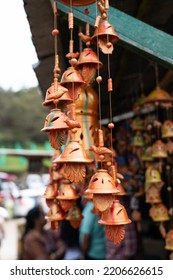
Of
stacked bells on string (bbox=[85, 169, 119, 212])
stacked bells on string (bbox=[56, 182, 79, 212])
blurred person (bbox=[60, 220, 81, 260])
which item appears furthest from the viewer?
blurred person (bbox=[60, 220, 81, 260])

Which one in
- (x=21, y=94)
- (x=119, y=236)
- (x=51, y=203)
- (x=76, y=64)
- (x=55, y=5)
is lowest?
(x=119, y=236)

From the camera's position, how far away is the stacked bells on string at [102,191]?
1.21 m

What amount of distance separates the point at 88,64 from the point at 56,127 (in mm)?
363

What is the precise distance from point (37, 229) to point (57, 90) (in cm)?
252

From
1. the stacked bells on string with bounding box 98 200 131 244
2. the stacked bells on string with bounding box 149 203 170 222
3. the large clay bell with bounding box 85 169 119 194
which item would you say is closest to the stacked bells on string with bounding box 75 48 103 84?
the large clay bell with bounding box 85 169 119 194

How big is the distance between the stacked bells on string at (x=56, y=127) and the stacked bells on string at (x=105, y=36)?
28 cm

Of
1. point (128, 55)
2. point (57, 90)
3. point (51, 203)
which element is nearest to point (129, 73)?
point (128, 55)

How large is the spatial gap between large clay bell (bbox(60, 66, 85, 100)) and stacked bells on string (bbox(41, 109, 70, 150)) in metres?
0.16

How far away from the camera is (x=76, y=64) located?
1.41 meters

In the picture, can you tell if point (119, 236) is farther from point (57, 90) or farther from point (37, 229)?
point (37, 229)

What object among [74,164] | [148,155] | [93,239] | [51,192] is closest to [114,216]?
[74,164]

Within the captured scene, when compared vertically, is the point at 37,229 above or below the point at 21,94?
below

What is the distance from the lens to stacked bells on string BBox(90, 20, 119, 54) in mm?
1291

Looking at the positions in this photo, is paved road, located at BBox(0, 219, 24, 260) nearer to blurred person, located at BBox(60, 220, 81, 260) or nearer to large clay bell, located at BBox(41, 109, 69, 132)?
blurred person, located at BBox(60, 220, 81, 260)
